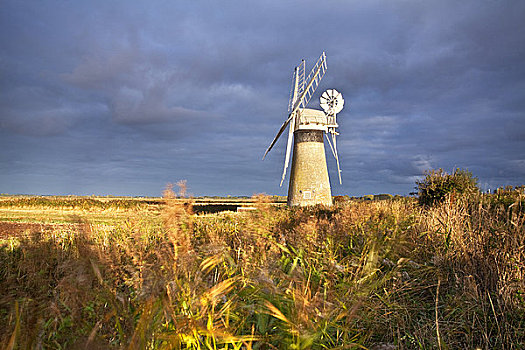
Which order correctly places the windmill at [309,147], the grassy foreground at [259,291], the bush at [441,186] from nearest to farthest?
the grassy foreground at [259,291] → the bush at [441,186] → the windmill at [309,147]

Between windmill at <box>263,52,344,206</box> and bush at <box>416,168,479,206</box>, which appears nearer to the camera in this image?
bush at <box>416,168,479,206</box>

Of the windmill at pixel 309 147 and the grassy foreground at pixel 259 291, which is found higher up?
the windmill at pixel 309 147

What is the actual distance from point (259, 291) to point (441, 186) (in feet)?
35.8

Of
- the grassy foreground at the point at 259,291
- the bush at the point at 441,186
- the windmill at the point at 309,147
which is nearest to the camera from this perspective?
the grassy foreground at the point at 259,291

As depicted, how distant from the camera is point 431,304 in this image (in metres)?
5.01

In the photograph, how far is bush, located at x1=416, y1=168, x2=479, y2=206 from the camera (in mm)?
12086

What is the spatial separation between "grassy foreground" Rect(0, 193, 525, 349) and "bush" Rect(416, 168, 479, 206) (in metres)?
5.26

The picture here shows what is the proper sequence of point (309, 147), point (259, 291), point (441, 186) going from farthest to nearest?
point (309, 147)
point (441, 186)
point (259, 291)

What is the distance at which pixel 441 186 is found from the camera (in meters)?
12.2

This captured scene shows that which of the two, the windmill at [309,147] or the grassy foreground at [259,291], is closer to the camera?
the grassy foreground at [259,291]

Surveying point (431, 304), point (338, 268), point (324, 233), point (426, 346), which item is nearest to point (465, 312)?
point (431, 304)

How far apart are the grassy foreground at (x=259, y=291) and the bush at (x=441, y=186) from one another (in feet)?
17.3

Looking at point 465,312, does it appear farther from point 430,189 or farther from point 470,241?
point 430,189

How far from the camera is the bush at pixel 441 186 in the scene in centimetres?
1209
